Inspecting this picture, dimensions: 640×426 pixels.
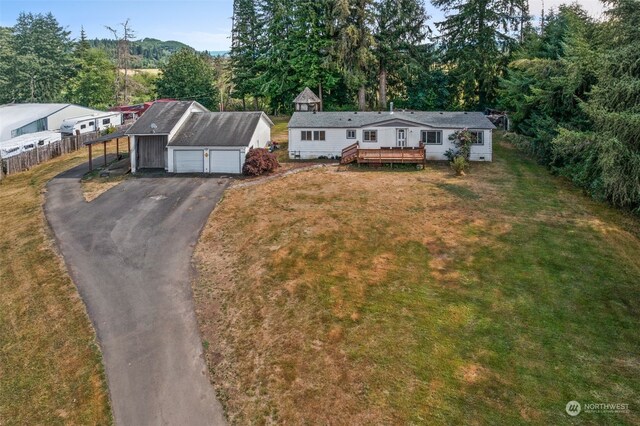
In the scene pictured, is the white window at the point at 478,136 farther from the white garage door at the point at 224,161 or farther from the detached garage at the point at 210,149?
the white garage door at the point at 224,161

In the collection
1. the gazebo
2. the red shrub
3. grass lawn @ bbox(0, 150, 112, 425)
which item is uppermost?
the gazebo

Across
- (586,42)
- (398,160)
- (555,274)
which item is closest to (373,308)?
(555,274)

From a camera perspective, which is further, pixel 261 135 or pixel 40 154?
pixel 40 154

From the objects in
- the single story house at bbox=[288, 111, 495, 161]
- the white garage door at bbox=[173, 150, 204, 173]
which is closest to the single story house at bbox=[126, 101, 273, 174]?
the white garage door at bbox=[173, 150, 204, 173]

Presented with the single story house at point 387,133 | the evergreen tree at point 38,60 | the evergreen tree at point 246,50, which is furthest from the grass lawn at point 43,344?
the evergreen tree at point 38,60

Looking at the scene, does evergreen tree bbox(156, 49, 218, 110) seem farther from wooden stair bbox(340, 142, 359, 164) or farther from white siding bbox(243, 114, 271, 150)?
wooden stair bbox(340, 142, 359, 164)

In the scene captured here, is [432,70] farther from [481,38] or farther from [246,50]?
[246,50]

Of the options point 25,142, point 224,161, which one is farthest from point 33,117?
point 224,161

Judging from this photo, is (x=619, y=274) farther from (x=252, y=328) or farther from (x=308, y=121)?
(x=308, y=121)
